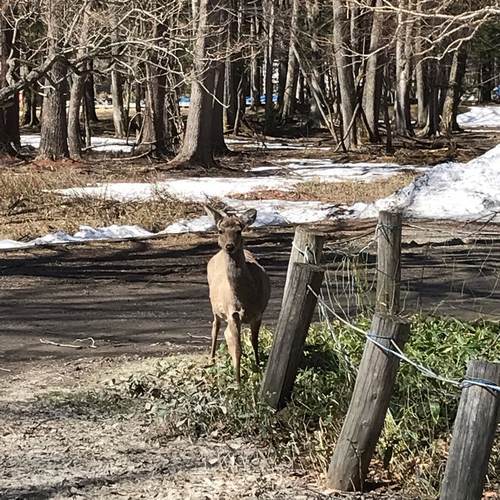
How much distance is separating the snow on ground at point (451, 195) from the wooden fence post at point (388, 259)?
362 inches

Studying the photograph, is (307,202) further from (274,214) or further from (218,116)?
(218,116)

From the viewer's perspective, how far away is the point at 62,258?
42.1 ft

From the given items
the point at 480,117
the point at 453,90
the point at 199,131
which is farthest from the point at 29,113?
the point at 480,117

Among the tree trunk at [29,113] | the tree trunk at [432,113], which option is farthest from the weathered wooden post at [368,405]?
the tree trunk at [29,113]

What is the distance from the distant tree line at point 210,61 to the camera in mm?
13492

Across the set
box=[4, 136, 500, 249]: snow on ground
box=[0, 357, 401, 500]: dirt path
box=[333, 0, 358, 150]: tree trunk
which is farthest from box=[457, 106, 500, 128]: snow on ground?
box=[0, 357, 401, 500]: dirt path

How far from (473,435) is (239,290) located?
2.82 m

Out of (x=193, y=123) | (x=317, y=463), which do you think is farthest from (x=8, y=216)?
(x=317, y=463)

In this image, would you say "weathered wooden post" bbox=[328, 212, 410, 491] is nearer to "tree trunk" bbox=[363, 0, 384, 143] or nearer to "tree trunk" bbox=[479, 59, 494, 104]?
"tree trunk" bbox=[363, 0, 384, 143]

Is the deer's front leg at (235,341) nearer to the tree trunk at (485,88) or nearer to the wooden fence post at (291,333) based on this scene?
the wooden fence post at (291,333)

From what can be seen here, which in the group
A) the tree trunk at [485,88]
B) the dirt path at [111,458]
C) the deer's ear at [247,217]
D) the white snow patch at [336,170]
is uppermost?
the tree trunk at [485,88]

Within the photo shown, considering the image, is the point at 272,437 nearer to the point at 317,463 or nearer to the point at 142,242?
the point at 317,463

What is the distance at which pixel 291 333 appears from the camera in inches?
226

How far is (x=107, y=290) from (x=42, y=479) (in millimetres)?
5569
